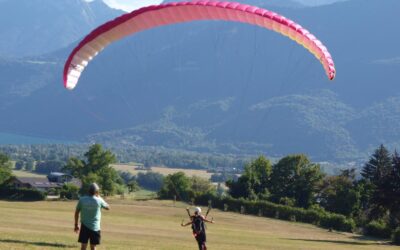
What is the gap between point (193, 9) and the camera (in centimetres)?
1794

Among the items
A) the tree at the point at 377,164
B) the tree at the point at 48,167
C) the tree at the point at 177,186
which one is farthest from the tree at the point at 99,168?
the tree at the point at 48,167

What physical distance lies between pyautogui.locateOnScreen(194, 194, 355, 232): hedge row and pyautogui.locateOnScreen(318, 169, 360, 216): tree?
8.12 meters

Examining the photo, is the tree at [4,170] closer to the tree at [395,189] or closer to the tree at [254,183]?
the tree at [254,183]

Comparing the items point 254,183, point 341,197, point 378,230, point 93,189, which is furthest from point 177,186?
point 93,189

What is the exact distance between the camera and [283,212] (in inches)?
2384

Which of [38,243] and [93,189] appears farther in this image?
[38,243]

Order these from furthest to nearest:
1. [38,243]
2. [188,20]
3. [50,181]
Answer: [50,181], [38,243], [188,20]

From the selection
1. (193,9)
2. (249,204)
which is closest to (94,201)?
(193,9)

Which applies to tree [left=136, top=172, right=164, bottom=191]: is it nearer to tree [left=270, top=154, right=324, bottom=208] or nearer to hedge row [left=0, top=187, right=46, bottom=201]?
tree [left=270, top=154, right=324, bottom=208]

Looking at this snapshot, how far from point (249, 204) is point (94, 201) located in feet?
165

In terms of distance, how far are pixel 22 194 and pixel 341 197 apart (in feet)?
108

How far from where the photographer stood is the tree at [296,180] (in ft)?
259

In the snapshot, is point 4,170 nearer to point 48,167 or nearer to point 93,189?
point 93,189

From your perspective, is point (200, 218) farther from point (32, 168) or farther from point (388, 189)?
point (32, 168)
